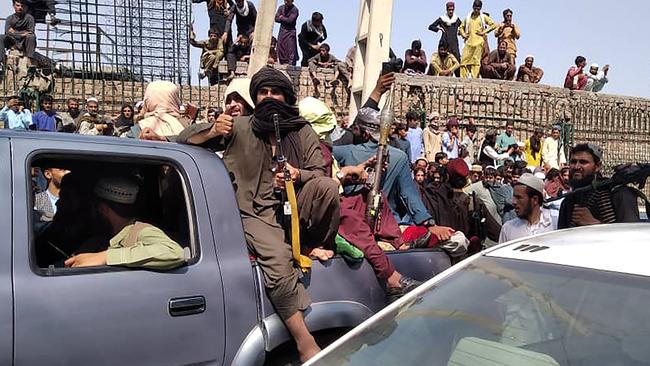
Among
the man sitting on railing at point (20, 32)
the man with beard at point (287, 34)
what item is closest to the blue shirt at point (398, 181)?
the man sitting on railing at point (20, 32)

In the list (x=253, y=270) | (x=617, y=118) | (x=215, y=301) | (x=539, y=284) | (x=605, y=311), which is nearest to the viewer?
(x=605, y=311)

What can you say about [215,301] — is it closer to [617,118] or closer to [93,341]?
[93,341]

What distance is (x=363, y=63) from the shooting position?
8102 millimetres

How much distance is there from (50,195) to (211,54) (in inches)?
395

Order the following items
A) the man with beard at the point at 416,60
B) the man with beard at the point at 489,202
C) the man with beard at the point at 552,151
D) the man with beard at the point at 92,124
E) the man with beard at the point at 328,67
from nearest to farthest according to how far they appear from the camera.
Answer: the man with beard at the point at 489,202 → the man with beard at the point at 92,124 → the man with beard at the point at 552,151 → the man with beard at the point at 328,67 → the man with beard at the point at 416,60

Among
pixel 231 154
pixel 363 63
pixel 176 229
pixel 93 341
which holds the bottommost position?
pixel 93 341

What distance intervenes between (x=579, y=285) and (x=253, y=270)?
153cm

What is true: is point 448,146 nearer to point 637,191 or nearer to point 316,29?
point 316,29

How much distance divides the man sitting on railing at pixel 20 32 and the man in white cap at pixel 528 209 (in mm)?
9657

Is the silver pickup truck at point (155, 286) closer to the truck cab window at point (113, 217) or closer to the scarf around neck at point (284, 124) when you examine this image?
the truck cab window at point (113, 217)

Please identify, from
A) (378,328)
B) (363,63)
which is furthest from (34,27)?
(378,328)

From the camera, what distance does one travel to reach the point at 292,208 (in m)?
3.23

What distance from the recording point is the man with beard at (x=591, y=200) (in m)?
4.12

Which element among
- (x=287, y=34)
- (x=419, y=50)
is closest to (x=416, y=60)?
(x=419, y=50)
